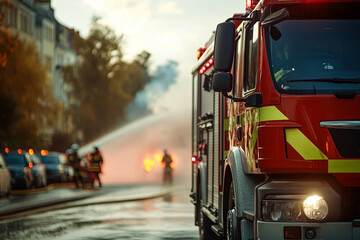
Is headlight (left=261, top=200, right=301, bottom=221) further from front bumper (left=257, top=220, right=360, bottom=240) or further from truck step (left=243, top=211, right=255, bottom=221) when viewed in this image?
truck step (left=243, top=211, right=255, bottom=221)

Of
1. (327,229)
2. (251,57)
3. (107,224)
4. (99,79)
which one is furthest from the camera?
(99,79)

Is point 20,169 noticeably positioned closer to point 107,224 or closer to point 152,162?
point 107,224

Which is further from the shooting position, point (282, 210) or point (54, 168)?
point (54, 168)

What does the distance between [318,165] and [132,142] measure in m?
63.3

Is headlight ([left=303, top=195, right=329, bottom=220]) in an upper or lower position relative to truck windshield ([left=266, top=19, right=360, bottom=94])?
lower

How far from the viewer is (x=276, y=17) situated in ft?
24.5

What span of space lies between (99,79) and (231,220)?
69.5 metres

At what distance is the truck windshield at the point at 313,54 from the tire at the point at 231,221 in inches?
64.8

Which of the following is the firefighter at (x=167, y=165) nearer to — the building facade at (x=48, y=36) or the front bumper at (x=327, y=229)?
the building facade at (x=48, y=36)

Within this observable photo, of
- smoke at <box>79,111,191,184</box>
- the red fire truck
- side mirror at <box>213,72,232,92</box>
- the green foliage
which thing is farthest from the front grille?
the green foliage

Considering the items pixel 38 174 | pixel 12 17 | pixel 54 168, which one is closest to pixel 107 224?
pixel 38 174

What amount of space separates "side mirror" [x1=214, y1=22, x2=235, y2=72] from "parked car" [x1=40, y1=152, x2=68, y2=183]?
118ft

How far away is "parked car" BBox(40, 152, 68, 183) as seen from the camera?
141 feet

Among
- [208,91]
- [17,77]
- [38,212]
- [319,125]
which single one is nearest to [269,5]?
[319,125]
